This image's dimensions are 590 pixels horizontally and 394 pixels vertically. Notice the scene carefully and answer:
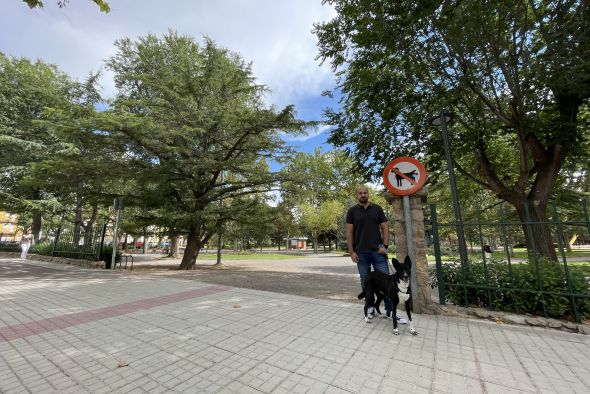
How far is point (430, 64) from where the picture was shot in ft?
27.9

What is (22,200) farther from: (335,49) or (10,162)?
(335,49)

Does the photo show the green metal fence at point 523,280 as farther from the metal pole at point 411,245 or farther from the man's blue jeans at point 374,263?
the man's blue jeans at point 374,263

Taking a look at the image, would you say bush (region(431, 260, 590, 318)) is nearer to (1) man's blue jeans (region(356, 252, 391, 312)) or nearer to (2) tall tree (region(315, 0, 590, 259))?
(1) man's blue jeans (region(356, 252, 391, 312))

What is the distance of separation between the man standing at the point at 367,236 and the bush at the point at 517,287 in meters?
1.54

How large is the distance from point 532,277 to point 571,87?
199 inches

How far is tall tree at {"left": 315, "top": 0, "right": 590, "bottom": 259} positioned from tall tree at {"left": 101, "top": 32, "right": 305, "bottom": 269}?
3471 millimetres

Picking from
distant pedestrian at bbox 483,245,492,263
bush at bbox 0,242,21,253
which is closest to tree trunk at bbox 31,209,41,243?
bush at bbox 0,242,21,253

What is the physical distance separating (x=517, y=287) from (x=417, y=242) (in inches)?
66.6

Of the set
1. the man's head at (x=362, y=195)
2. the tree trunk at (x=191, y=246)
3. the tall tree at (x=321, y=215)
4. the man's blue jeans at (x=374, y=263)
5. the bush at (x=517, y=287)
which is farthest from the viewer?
the tall tree at (x=321, y=215)

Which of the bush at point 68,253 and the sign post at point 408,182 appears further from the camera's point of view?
the bush at point 68,253

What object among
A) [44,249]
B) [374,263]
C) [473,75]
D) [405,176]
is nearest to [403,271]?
[374,263]

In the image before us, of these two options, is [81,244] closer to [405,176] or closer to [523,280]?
[405,176]

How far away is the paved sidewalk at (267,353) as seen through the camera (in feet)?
8.94

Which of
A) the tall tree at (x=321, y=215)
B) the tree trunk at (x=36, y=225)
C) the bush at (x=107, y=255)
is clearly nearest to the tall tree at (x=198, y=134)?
the bush at (x=107, y=255)
